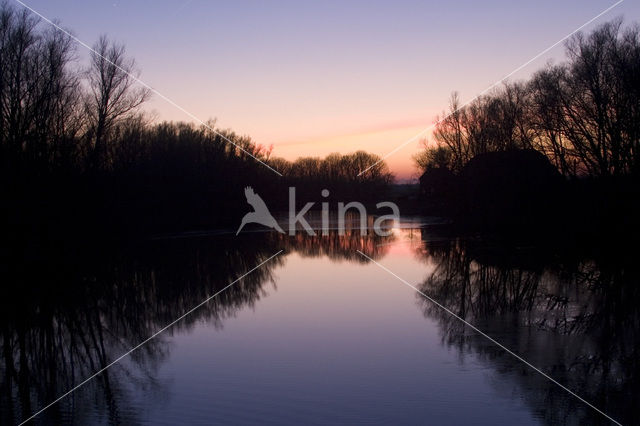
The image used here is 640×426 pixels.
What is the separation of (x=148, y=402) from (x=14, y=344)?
4.23m

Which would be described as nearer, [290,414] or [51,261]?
[290,414]

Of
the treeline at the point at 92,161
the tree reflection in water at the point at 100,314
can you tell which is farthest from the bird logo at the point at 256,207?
the tree reflection in water at the point at 100,314

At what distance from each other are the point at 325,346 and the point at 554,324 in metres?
4.12

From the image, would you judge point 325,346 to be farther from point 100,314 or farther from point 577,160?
point 577,160

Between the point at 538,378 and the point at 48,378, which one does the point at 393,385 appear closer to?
the point at 538,378

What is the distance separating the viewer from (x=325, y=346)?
9.72 m

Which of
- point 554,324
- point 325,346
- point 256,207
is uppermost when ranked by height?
point 256,207

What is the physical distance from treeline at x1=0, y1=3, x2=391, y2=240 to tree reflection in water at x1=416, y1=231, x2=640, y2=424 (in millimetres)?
19201

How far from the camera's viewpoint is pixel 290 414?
644cm

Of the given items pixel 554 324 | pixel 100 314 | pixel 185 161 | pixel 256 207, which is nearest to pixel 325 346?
pixel 554 324

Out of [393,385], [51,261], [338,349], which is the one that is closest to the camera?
[393,385]

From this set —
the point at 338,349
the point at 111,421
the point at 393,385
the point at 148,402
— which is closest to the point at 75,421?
the point at 111,421

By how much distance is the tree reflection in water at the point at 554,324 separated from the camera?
22.5ft

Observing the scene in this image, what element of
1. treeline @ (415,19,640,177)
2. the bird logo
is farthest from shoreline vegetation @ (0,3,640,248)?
the bird logo
